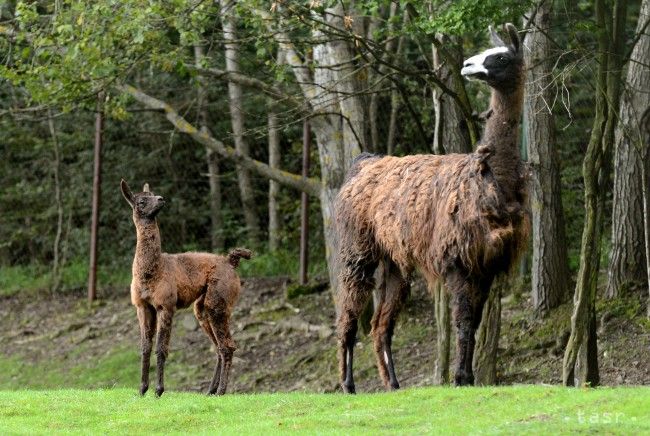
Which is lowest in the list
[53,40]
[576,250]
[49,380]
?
[49,380]

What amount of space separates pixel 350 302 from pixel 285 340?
597 cm

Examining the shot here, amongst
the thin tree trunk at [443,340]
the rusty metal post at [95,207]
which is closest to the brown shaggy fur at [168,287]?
the thin tree trunk at [443,340]

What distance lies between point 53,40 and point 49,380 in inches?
219

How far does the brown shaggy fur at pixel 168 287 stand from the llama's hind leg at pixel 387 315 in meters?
1.34

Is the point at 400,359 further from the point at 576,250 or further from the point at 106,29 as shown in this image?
the point at 106,29

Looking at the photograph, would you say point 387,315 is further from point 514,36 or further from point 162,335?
point 514,36

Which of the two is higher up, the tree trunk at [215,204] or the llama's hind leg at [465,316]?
the tree trunk at [215,204]

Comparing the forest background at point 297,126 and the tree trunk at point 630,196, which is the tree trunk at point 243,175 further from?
the tree trunk at point 630,196

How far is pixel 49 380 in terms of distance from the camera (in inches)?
677

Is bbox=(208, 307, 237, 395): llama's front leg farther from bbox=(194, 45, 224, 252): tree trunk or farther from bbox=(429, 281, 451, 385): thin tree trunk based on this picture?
bbox=(194, 45, 224, 252): tree trunk

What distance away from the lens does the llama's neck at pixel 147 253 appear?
10.8 metres

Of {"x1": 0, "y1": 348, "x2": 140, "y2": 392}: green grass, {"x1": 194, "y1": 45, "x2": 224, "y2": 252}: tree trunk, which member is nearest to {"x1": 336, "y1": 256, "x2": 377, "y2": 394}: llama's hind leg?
{"x1": 0, "y1": 348, "x2": 140, "y2": 392}: green grass

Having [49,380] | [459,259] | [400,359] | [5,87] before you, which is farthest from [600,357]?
[5,87]

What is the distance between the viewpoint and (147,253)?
10.8 m
